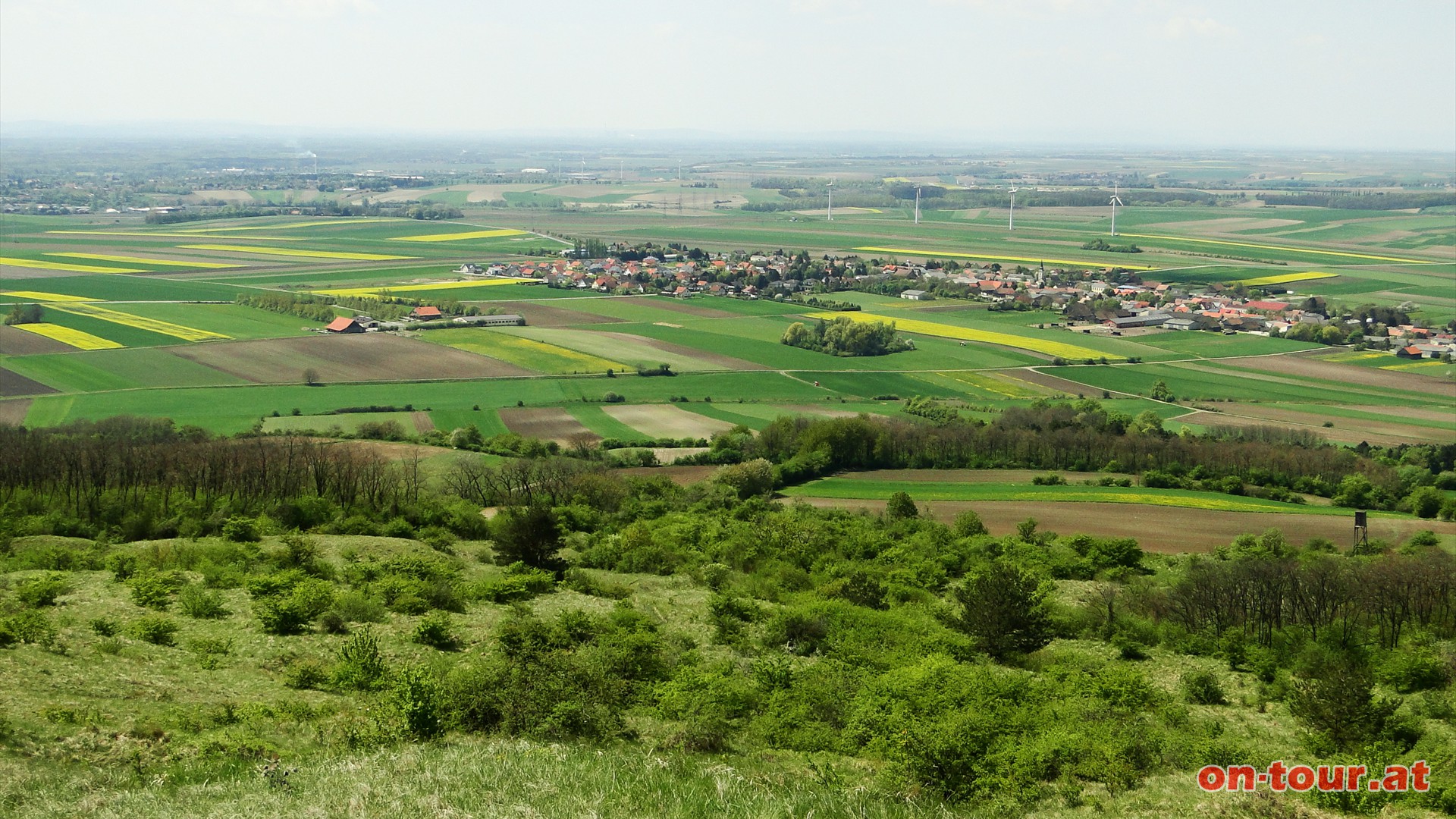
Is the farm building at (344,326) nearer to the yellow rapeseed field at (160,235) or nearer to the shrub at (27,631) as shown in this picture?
the shrub at (27,631)

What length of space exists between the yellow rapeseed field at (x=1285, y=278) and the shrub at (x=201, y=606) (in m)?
114

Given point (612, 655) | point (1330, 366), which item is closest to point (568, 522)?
point (612, 655)

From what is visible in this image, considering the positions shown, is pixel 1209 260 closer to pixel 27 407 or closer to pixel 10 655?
pixel 27 407

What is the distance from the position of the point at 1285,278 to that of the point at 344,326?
96.4 m

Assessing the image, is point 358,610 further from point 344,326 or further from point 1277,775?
point 344,326

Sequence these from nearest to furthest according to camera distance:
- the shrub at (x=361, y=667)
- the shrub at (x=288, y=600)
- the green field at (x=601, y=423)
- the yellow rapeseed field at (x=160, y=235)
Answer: the shrub at (x=361, y=667) → the shrub at (x=288, y=600) → the green field at (x=601, y=423) → the yellow rapeseed field at (x=160, y=235)

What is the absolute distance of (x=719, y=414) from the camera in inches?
2442

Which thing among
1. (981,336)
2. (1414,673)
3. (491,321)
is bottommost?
(981,336)

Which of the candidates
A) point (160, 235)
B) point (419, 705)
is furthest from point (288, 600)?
point (160, 235)

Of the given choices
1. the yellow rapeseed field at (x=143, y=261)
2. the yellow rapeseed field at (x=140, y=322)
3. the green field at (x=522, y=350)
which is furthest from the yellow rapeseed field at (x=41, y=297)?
the green field at (x=522, y=350)

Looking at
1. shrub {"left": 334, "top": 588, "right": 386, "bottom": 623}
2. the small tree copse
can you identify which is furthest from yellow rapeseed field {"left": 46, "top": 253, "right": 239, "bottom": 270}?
the small tree copse

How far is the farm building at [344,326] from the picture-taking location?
84250 mm

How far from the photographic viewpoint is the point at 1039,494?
4806 centimetres

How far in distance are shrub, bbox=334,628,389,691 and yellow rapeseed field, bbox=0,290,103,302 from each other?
8601 centimetres
